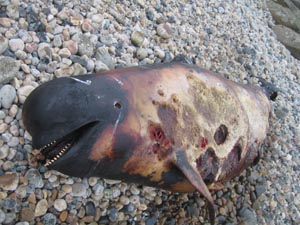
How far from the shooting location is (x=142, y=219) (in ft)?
10.5

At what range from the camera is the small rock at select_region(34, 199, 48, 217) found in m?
2.76

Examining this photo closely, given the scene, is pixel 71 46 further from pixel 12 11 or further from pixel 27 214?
pixel 27 214

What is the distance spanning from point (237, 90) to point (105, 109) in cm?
152

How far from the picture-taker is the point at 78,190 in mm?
2920

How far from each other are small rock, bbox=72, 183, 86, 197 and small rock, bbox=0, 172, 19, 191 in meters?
0.36

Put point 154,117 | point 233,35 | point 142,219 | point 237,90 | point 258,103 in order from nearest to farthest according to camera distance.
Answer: point 154,117, point 142,219, point 237,90, point 258,103, point 233,35

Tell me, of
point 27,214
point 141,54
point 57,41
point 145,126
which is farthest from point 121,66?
point 27,214

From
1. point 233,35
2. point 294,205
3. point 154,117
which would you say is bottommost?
point 294,205

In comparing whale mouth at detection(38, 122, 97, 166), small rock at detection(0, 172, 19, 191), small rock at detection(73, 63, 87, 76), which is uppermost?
whale mouth at detection(38, 122, 97, 166)

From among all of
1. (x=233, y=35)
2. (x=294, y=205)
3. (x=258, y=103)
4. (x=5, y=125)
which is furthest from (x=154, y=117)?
(x=233, y=35)

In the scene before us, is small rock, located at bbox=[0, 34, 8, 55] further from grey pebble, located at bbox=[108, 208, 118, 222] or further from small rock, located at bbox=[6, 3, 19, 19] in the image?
grey pebble, located at bbox=[108, 208, 118, 222]

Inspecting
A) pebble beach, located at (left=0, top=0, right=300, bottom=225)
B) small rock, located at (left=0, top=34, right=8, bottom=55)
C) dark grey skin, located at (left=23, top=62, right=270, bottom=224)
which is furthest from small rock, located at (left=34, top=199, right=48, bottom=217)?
small rock, located at (left=0, top=34, right=8, bottom=55)

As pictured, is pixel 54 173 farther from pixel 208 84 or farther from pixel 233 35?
pixel 233 35

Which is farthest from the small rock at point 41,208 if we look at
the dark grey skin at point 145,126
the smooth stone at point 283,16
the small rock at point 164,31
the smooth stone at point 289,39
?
the smooth stone at point 283,16
